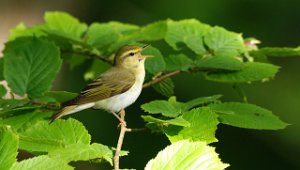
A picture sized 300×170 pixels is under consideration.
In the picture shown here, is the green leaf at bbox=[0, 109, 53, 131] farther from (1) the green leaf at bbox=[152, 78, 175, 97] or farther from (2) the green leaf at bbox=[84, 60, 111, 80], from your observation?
(2) the green leaf at bbox=[84, 60, 111, 80]

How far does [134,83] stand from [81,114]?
359 centimetres

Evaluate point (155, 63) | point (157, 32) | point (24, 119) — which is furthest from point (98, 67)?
point (24, 119)

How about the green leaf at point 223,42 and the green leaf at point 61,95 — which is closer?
the green leaf at point 61,95

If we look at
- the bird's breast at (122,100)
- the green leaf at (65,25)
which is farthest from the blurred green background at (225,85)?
the green leaf at (65,25)

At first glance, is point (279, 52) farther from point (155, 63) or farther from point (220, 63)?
point (155, 63)

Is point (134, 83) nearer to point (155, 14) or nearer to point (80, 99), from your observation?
point (80, 99)

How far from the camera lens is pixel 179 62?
2.39m

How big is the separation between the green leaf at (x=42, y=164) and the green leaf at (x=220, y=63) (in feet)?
3.76

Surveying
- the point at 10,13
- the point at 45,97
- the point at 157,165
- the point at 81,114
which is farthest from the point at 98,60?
the point at 10,13

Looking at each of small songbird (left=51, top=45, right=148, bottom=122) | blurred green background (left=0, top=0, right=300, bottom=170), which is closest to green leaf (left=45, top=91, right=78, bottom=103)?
small songbird (left=51, top=45, right=148, bottom=122)

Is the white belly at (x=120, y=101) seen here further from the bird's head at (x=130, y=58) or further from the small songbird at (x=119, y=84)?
the bird's head at (x=130, y=58)

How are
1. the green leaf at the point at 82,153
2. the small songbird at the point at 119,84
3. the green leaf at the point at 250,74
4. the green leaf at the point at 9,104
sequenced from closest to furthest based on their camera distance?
1. the green leaf at the point at 82,153
2. the green leaf at the point at 9,104
3. the green leaf at the point at 250,74
4. the small songbird at the point at 119,84

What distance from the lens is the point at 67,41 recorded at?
2.62m

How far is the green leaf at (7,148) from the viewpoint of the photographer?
119 centimetres
